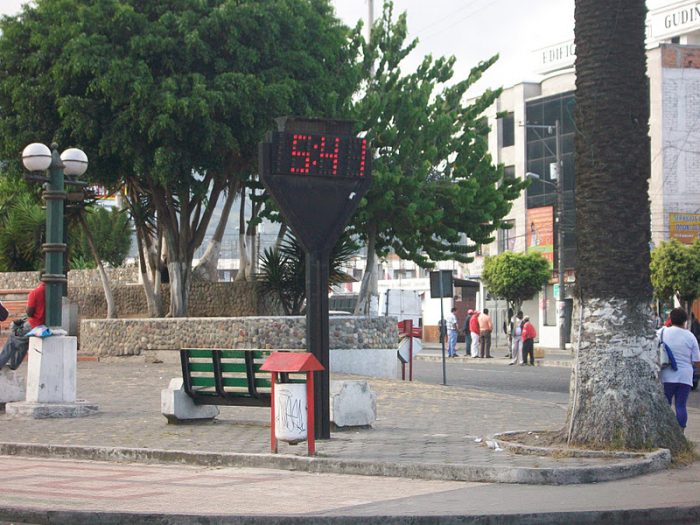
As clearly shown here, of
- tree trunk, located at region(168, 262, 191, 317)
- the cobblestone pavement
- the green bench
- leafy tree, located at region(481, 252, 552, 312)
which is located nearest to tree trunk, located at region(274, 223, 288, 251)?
tree trunk, located at region(168, 262, 191, 317)

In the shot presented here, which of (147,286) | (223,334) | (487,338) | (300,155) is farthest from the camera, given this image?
(487,338)

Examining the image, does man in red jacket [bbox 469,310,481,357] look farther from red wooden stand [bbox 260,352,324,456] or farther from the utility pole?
red wooden stand [bbox 260,352,324,456]

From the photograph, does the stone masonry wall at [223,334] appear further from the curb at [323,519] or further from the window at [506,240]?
the window at [506,240]

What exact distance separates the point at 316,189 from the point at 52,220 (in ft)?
18.2

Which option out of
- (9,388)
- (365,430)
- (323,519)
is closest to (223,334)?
(9,388)

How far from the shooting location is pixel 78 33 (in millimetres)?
26422

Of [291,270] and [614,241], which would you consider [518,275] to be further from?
[614,241]

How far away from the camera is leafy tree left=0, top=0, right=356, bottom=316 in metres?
26.0

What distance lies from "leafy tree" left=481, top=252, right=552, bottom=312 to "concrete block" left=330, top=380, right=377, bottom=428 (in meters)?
42.0

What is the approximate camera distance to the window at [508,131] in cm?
6515

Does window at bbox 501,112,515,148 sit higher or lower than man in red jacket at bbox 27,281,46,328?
higher

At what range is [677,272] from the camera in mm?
46062

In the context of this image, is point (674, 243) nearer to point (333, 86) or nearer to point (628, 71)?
point (333, 86)

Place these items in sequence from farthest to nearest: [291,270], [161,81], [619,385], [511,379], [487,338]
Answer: [487,338] → [511,379] → [291,270] → [161,81] → [619,385]
